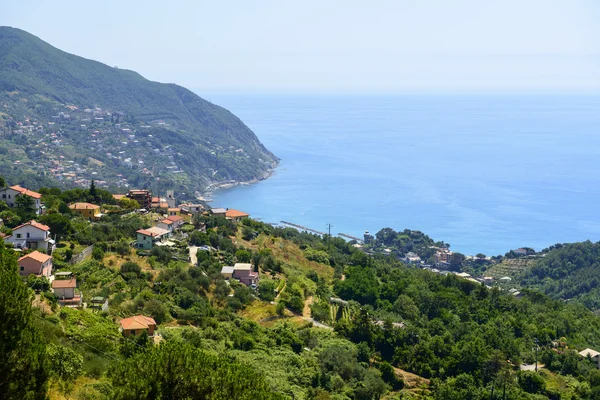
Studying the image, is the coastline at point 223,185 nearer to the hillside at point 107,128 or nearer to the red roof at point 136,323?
the hillside at point 107,128

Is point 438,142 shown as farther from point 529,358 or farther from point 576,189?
point 529,358

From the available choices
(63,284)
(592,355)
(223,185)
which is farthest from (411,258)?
(223,185)

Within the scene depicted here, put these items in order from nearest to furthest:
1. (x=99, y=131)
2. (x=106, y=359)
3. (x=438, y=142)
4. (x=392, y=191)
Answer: (x=106, y=359) < (x=392, y=191) < (x=99, y=131) < (x=438, y=142)

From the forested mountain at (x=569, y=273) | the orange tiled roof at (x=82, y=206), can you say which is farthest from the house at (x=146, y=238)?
the forested mountain at (x=569, y=273)

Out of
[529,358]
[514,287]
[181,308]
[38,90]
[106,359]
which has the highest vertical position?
[38,90]

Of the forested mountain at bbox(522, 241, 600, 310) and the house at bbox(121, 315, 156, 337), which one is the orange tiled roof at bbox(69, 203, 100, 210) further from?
the forested mountain at bbox(522, 241, 600, 310)

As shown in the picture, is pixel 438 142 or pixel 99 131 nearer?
pixel 99 131

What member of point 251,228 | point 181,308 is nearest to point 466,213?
point 251,228
